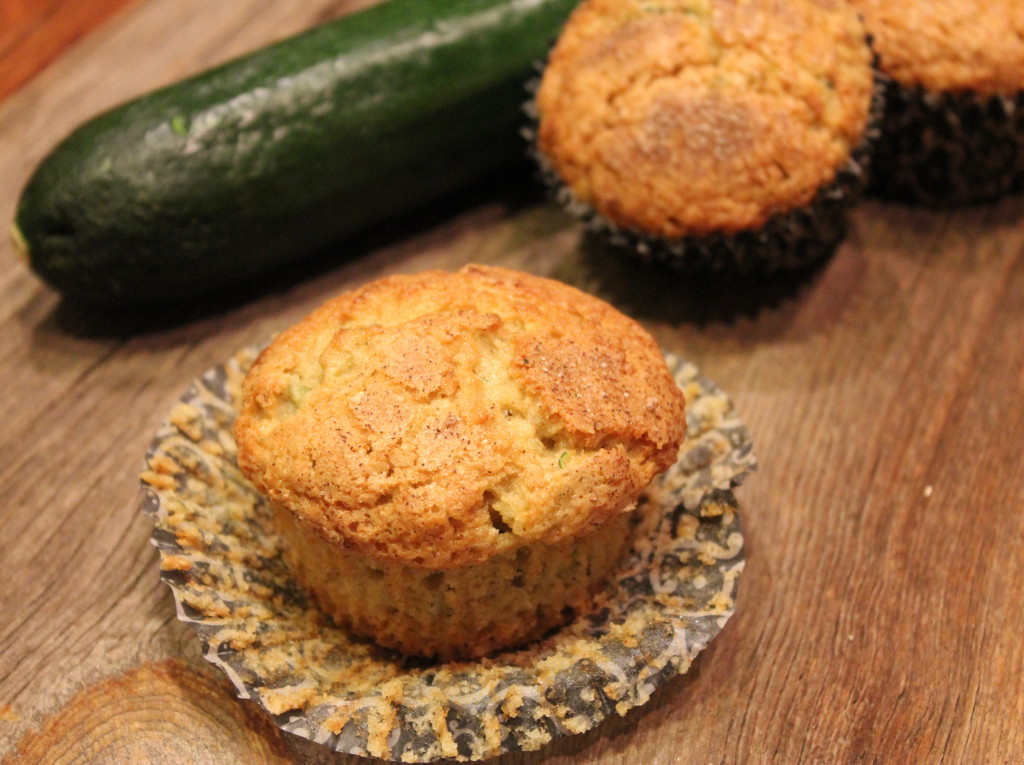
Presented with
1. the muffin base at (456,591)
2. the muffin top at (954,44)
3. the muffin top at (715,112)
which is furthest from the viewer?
the muffin top at (954,44)

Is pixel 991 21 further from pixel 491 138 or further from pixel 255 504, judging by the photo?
pixel 255 504

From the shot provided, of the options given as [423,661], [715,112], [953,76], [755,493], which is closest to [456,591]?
[423,661]

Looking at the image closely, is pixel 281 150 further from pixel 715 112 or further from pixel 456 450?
pixel 456 450

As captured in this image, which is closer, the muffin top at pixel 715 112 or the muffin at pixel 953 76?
the muffin top at pixel 715 112

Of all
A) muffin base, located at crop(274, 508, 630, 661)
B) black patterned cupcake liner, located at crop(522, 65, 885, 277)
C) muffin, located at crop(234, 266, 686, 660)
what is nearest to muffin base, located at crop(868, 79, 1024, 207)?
black patterned cupcake liner, located at crop(522, 65, 885, 277)

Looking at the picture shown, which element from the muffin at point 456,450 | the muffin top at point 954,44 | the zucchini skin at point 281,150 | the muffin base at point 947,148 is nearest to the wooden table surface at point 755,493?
the muffin base at point 947,148

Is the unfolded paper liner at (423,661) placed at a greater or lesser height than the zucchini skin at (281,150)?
lesser

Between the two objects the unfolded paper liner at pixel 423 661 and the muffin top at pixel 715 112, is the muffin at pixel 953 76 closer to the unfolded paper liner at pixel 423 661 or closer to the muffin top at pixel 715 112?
the muffin top at pixel 715 112
